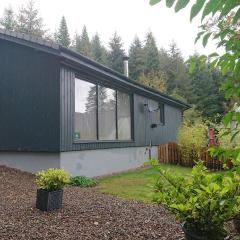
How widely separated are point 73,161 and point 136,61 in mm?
37467

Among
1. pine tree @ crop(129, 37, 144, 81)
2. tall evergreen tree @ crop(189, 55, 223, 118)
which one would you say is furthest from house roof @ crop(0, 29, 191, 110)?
pine tree @ crop(129, 37, 144, 81)

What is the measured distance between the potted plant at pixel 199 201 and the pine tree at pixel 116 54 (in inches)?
1624

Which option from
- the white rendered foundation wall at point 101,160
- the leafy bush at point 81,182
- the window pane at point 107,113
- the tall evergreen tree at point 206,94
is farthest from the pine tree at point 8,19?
the leafy bush at point 81,182

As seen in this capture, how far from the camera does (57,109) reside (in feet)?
30.1

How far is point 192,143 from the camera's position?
15.0 metres

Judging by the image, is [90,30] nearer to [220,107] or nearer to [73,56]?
[220,107]

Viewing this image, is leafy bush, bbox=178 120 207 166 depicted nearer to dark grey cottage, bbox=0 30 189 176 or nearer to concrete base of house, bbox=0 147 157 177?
concrete base of house, bbox=0 147 157 177

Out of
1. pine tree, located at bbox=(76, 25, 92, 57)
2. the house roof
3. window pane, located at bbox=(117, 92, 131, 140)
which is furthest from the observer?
pine tree, located at bbox=(76, 25, 92, 57)

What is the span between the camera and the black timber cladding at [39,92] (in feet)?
30.1

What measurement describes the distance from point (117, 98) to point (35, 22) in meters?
36.8

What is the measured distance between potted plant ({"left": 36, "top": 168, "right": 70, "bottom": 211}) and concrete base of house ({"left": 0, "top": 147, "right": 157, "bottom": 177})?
3.11m

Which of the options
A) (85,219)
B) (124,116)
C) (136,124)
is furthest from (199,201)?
(136,124)

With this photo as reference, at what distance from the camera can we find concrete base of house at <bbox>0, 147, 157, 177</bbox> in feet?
30.3

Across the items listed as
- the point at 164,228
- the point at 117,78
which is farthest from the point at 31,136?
the point at 164,228
